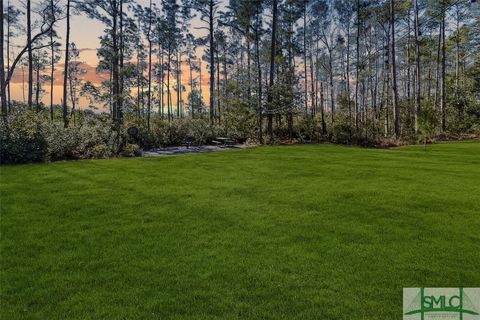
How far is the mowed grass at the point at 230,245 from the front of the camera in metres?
3.60

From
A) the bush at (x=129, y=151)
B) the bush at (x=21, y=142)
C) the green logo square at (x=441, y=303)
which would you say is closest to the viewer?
the green logo square at (x=441, y=303)

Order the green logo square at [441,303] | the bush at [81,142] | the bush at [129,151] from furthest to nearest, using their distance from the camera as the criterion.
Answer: the bush at [129,151], the bush at [81,142], the green logo square at [441,303]

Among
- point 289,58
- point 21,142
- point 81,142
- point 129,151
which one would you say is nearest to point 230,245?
point 21,142

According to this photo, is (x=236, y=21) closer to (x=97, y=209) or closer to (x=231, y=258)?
(x=97, y=209)

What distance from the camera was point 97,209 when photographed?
678cm

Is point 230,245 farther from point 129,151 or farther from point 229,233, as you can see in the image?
point 129,151

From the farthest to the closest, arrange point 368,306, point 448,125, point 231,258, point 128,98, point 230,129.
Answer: point 448,125 → point 230,129 → point 128,98 → point 231,258 → point 368,306

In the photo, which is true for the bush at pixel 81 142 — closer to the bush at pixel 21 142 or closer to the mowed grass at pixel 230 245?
the bush at pixel 21 142

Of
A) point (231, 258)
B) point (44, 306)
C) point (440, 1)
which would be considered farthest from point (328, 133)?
point (44, 306)

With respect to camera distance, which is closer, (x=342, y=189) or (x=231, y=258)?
(x=231, y=258)

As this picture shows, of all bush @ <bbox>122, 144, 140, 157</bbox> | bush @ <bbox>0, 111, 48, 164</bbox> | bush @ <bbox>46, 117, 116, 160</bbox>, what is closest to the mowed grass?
bush @ <bbox>0, 111, 48, 164</bbox>

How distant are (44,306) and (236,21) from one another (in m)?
28.4

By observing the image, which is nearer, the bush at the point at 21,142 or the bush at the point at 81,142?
the bush at the point at 21,142

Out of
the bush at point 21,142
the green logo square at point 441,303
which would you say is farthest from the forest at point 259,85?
the green logo square at point 441,303
